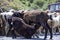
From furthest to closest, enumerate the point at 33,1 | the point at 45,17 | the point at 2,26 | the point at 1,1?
the point at 33,1 < the point at 1,1 < the point at 2,26 < the point at 45,17

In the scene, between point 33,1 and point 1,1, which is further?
point 33,1

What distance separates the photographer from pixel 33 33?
9.05m

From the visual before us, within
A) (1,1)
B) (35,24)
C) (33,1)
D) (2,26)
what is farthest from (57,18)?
(33,1)

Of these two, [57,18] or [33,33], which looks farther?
[57,18]

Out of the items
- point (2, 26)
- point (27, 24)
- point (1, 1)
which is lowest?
point (1, 1)

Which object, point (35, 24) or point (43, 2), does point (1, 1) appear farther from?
point (43, 2)

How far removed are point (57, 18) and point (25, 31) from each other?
24.9 feet

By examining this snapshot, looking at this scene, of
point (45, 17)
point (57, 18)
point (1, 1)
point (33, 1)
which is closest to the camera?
point (45, 17)

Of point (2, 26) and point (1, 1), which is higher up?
point (2, 26)

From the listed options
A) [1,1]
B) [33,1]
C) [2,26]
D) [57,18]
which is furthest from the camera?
[33,1]

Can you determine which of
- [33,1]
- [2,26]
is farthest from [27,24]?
[33,1]

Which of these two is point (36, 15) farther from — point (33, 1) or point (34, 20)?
point (33, 1)

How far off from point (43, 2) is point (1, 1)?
2712cm

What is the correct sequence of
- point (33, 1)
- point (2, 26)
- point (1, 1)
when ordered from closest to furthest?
1. point (2, 26)
2. point (1, 1)
3. point (33, 1)
